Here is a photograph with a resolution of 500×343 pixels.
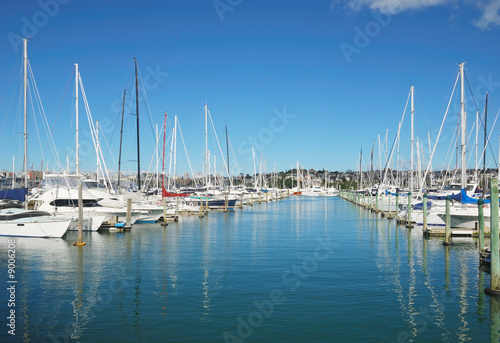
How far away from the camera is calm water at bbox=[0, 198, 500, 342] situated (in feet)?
45.3

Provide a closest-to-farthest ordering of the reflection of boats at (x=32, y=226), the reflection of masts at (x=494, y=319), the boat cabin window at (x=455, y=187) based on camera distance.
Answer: the reflection of masts at (x=494, y=319)
the reflection of boats at (x=32, y=226)
the boat cabin window at (x=455, y=187)

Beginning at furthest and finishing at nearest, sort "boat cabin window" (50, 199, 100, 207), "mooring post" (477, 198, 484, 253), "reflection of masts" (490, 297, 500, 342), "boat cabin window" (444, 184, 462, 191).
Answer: "boat cabin window" (444, 184, 462, 191), "boat cabin window" (50, 199, 100, 207), "mooring post" (477, 198, 484, 253), "reflection of masts" (490, 297, 500, 342)

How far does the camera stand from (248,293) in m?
Result: 18.1

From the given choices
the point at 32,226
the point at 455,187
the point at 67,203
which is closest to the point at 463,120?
the point at 455,187

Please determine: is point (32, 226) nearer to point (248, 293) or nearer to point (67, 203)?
point (67, 203)

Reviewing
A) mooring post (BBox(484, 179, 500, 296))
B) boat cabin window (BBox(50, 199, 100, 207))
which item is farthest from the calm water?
boat cabin window (BBox(50, 199, 100, 207))

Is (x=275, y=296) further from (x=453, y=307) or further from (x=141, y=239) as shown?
(x=141, y=239)

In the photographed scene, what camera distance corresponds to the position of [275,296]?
696 inches

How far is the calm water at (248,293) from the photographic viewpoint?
13812mm

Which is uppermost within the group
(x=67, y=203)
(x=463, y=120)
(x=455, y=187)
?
(x=463, y=120)

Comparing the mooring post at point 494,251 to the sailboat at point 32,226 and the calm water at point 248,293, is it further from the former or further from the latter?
the sailboat at point 32,226

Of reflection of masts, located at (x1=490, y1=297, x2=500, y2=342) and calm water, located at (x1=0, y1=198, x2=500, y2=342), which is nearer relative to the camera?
reflection of masts, located at (x1=490, y1=297, x2=500, y2=342)

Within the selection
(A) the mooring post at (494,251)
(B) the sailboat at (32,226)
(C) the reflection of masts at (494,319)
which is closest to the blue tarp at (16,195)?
(B) the sailboat at (32,226)

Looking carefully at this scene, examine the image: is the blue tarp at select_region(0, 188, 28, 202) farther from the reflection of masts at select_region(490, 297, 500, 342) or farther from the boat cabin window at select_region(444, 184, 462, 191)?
the boat cabin window at select_region(444, 184, 462, 191)
